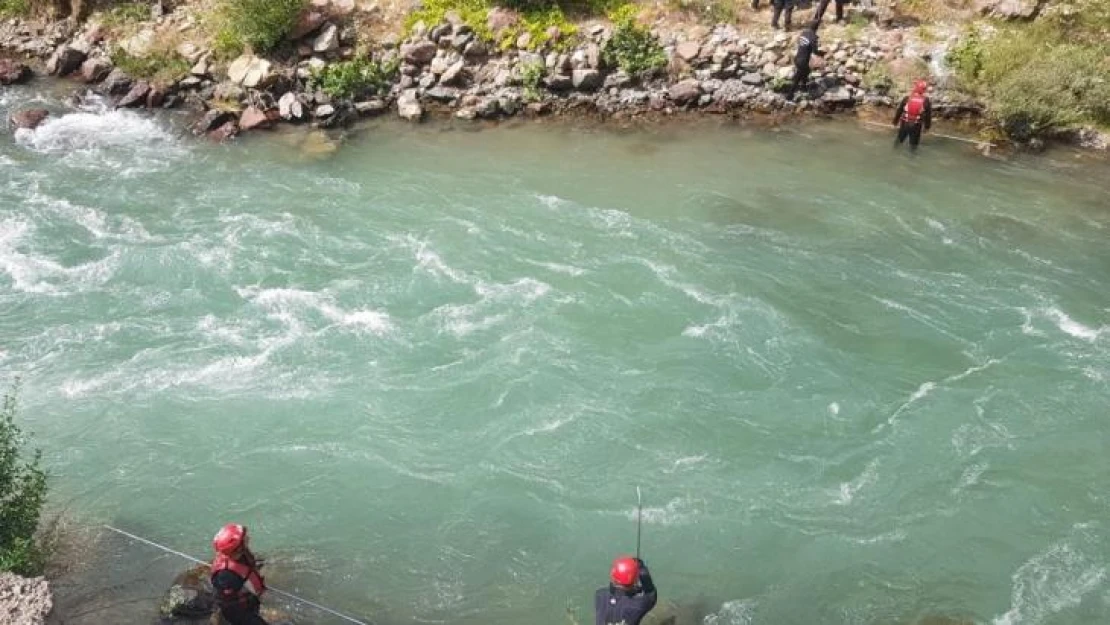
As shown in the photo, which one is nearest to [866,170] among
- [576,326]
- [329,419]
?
[576,326]

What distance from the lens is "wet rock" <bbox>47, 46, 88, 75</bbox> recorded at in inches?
864

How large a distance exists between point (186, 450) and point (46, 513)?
169 cm

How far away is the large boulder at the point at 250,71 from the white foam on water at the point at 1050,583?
708 inches

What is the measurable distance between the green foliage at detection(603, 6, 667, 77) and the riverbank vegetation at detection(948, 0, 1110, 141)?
6.67 metres

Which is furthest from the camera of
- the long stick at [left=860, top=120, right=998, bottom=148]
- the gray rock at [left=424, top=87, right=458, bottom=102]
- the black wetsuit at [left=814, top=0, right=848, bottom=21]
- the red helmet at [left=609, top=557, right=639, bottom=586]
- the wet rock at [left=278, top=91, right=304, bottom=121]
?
the gray rock at [left=424, top=87, right=458, bottom=102]

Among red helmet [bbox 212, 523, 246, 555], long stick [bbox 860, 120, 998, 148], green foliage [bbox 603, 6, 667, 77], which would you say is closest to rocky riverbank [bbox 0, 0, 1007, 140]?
A: green foliage [bbox 603, 6, 667, 77]

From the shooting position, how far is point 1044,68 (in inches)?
722

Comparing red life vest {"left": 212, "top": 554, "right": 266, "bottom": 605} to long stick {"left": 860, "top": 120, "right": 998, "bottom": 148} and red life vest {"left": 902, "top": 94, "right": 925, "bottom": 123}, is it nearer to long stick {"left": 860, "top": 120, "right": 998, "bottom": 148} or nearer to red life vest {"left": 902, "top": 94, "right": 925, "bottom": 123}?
red life vest {"left": 902, "top": 94, "right": 925, "bottom": 123}

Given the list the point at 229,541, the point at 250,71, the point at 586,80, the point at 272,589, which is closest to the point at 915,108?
the point at 586,80

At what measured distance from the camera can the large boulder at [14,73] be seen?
21500 millimetres

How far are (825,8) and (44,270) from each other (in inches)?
684

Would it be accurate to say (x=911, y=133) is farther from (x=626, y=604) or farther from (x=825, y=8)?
(x=626, y=604)

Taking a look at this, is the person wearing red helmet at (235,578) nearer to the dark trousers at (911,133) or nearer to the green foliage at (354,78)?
the green foliage at (354,78)

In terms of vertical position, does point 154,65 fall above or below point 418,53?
below
